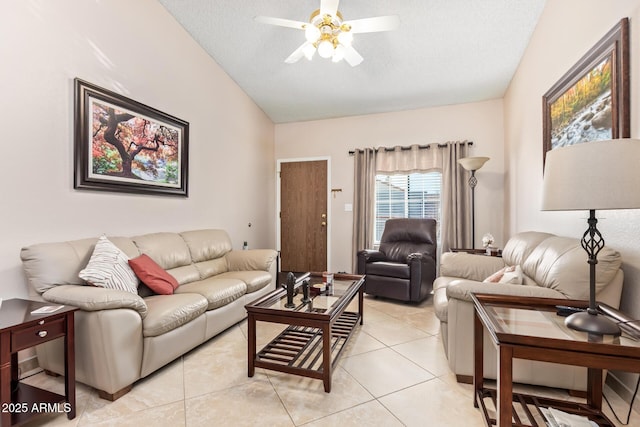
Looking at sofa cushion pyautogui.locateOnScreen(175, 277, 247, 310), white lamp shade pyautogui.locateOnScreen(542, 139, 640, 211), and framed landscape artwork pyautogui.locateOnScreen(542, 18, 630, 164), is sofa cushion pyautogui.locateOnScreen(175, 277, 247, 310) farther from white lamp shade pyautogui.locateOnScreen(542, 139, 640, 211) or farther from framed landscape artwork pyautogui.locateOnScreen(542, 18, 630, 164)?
framed landscape artwork pyautogui.locateOnScreen(542, 18, 630, 164)

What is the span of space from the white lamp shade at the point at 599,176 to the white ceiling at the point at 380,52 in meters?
2.22

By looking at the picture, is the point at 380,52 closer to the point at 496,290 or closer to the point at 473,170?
the point at 473,170

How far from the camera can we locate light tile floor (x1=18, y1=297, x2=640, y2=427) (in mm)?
1517

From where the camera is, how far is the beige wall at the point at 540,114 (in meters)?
1.59

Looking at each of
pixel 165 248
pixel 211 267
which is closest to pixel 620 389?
pixel 211 267

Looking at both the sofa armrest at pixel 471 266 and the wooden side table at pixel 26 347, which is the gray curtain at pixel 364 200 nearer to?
the sofa armrest at pixel 471 266

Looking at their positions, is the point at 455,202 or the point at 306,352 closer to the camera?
the point at 306,352

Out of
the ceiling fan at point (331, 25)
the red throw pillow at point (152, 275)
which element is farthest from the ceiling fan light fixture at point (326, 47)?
the red throw pillow at point (152, 275)

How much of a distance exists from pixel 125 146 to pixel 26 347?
5.87 feet

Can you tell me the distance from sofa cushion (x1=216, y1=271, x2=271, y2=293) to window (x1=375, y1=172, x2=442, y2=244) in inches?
85.8

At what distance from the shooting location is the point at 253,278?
3.01 m

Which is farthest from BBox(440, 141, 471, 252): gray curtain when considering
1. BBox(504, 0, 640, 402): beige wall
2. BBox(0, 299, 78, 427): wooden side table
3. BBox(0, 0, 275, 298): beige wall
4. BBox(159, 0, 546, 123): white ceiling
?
BBox(0, 299, 78, 427): wooden side table

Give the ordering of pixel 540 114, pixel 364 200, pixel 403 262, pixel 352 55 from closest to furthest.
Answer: pixel 352 55
pixel 540 114
pixel 403 262
pixel 364 200

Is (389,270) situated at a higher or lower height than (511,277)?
lower
